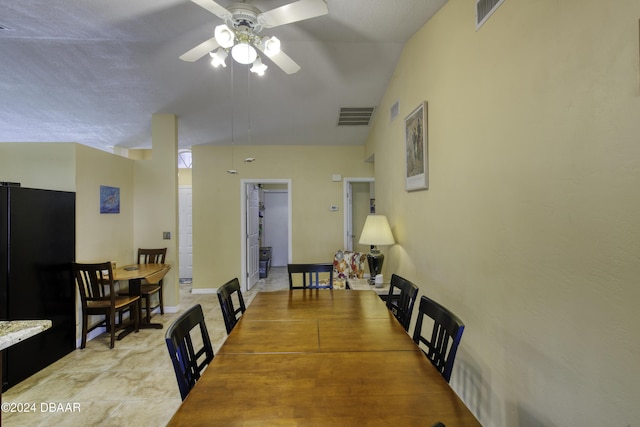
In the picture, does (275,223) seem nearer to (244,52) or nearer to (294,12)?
(244,52)

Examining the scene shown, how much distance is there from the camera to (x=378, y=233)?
3.06 m

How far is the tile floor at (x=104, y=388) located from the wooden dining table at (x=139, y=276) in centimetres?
25

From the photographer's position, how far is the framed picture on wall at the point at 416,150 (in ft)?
7.55

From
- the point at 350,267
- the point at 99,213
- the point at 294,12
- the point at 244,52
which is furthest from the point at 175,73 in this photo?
the point at 350,267

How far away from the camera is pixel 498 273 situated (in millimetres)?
1475

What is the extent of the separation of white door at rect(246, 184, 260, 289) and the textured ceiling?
1.06 meters

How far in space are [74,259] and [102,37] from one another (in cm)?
224

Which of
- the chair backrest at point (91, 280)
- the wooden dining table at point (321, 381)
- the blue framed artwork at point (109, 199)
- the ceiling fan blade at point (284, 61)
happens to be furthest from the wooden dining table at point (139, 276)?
the ceiling fan blade at point (284, 61)

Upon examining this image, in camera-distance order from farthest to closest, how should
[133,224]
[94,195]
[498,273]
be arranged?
[133,224]
[94,195]
[498,273]

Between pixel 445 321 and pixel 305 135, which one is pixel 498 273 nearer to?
pixel 445 321

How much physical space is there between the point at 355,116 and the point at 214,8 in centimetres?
272

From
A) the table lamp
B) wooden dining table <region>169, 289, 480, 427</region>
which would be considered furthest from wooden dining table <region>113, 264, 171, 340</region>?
the table lamp

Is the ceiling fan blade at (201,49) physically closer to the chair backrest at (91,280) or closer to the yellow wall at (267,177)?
the chair backrest at (91,280)

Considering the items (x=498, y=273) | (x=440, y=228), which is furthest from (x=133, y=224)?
(x=498, y=273)
